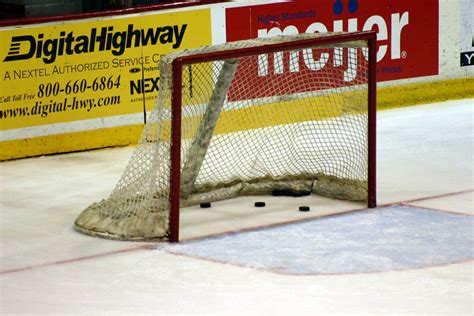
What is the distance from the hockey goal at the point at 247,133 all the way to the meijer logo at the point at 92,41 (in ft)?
3.26

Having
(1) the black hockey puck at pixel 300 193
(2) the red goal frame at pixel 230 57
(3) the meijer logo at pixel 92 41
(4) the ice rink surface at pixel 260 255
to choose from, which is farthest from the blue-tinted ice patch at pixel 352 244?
(3) the meijer logo at pixel 92 41

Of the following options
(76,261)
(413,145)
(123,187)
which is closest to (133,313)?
(76,261)

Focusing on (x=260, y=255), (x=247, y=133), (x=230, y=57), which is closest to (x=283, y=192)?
(x=247, y=133)

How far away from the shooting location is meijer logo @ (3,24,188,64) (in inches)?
394

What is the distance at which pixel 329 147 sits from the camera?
931cm

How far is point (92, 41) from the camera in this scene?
405 inches

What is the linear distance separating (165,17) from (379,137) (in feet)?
7.08

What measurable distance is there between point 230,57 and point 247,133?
1.79 m

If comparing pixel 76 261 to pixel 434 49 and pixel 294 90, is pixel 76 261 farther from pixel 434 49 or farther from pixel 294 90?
pixel 434 49

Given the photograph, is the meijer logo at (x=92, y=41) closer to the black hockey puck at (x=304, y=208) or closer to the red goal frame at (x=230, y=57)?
the red goal frame at (x=230, y=57)

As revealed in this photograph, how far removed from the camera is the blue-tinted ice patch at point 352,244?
676cm

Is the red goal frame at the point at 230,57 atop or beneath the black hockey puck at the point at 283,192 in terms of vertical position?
atop

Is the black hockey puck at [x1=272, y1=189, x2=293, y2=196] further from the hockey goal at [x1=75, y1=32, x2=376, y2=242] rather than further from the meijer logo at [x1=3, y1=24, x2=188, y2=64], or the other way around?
the meijer logo at [x1=3, y1=24, x2=188, y2=64]

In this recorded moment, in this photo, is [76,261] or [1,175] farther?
[1,175]
